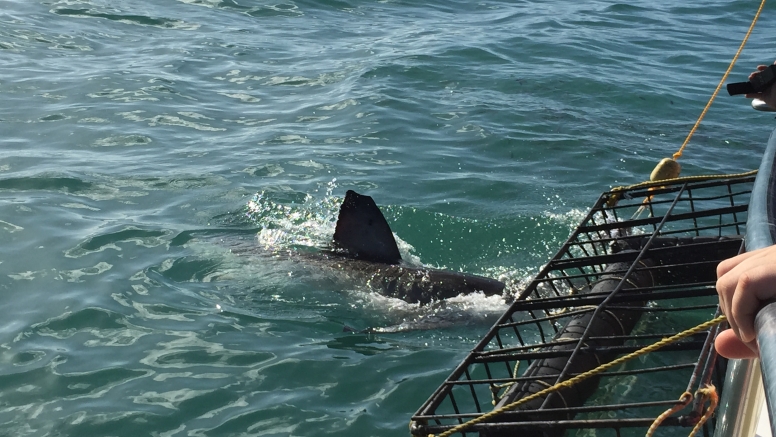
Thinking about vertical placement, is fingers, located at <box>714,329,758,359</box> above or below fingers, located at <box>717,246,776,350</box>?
below

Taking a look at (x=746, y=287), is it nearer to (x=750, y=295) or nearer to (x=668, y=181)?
(x=750, y=295)

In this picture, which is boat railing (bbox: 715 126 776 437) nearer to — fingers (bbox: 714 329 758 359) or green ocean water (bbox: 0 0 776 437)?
fingers (bbox: 714 329 758 359)

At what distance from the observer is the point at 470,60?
1241 cm

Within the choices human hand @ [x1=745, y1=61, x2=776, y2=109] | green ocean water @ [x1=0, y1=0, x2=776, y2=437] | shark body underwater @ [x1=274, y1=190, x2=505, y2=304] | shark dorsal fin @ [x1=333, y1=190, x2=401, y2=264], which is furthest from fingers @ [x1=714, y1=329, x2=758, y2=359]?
shark dorsal fin @ [x1=333, y1=190, x2=401, y2=264]

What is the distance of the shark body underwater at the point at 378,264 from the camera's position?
237 inches

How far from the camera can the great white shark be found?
602 cm

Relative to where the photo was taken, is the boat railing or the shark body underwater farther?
the shark body underwater

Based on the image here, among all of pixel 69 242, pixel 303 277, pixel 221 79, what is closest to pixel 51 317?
pixel 69 242

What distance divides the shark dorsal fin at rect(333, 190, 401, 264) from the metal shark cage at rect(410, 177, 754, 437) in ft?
3.92

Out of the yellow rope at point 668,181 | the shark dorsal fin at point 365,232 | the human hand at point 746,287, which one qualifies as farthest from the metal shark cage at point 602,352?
the shark dorsal fin at point 365,232

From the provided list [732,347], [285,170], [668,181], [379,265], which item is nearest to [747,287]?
[732,347]

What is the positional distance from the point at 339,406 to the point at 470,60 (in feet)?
28.4

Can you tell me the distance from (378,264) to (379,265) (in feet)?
0.07

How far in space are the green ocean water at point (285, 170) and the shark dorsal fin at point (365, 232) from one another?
374mm
